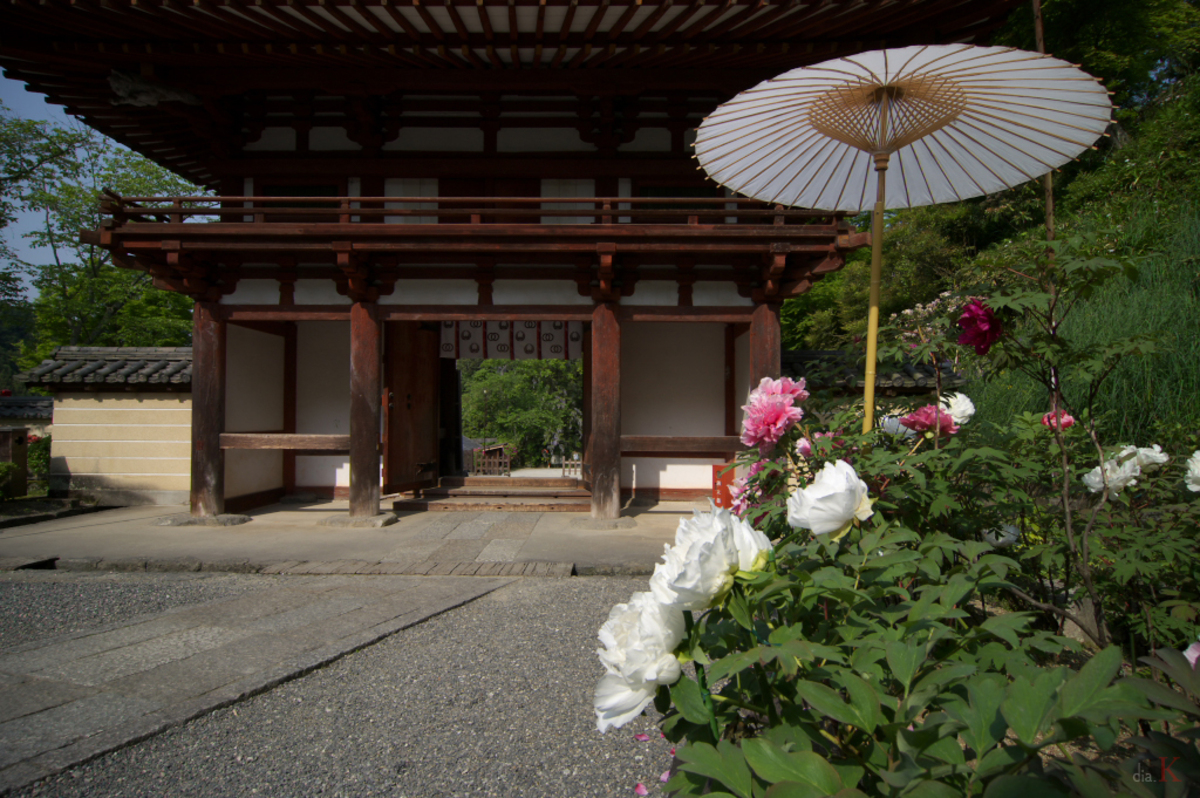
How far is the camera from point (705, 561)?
79cm

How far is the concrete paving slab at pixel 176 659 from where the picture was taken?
212cm

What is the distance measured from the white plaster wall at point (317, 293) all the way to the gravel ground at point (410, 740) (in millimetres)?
4586

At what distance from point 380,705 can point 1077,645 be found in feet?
7.53

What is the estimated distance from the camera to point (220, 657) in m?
2.83

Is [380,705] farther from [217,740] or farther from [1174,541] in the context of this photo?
[1174,541]

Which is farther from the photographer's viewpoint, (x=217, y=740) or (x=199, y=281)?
(x=199, y=281)

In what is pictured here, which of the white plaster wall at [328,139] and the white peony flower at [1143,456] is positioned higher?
the white plaster wall at [328,139]

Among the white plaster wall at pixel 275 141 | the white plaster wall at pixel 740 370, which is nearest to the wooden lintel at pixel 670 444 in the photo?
the white plaster wall at pixel 740 370

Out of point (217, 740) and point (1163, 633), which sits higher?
point (1163, 633)

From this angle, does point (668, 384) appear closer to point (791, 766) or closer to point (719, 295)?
point (719, 295)

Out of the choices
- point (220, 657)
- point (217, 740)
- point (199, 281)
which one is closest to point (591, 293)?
point (199, 281)

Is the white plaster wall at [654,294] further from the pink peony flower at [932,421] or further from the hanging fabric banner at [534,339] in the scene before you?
the pink peony flower at [932,421]

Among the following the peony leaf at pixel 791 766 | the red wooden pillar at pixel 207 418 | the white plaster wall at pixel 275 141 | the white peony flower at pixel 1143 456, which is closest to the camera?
the peony leaf at pixel 791 766

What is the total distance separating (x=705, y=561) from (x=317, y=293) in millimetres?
6714
